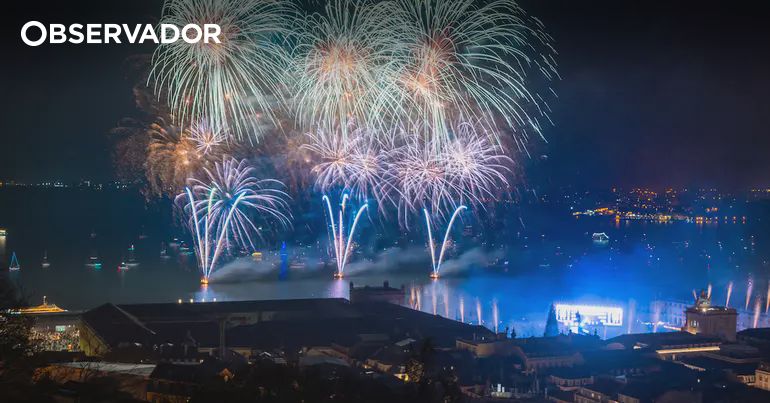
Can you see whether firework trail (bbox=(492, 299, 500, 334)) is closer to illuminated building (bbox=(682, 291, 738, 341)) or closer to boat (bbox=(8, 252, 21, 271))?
illuminated building (bbox=(682, 291, 738, 341))

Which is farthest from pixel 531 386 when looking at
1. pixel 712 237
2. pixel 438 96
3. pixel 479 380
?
pixel 712 237

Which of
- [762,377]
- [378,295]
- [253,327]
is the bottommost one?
[762,377]

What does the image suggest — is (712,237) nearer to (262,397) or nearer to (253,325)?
(253,325)

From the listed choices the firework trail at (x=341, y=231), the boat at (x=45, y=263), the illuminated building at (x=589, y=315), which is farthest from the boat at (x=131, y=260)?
the illuminated building at (x=589, y=315)

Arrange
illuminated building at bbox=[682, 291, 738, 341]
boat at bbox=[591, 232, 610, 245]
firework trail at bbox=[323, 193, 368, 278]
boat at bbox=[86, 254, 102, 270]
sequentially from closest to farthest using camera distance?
illuminated building at bbox=[682, 291, 738, 341], firework trail at bbox=[323, 193, 368, 278], boat at bbox=[86, 254, 102, 270], boat at bbox=[591, 232, 610, 245]

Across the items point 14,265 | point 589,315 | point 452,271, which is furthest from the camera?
point 452,271

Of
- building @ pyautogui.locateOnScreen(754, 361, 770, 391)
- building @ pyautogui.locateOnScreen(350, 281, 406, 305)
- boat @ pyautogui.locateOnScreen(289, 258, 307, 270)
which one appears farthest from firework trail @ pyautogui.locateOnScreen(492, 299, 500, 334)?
boat @ pyautogui.locateOnScreen(289, 258, 307, 270)

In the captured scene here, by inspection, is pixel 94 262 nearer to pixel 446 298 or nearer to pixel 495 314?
pixel 446 298

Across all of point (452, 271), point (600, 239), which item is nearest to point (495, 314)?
point (452, 271)

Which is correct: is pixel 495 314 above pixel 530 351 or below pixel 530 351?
above
